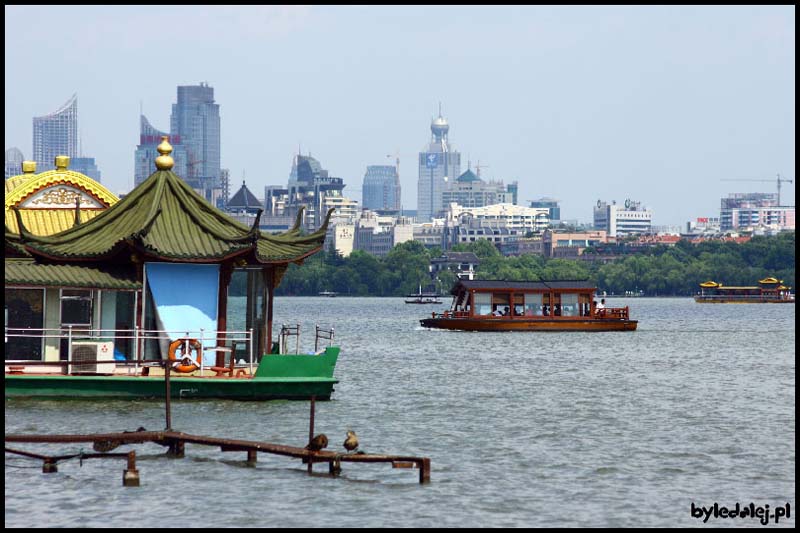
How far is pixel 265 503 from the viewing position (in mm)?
30328

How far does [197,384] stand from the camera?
4228cm

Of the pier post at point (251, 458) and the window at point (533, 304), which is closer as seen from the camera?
the pier post at point (251, 458)

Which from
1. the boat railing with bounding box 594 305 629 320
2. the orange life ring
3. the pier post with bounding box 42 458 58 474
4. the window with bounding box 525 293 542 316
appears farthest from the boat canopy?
the pier post with bounding box 42 458 58 474

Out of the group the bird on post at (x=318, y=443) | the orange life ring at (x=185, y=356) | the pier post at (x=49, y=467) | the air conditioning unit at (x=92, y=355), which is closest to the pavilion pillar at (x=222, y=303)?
the orange life ring at (x=185, y=356)

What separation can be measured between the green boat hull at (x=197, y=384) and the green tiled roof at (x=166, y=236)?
3.25 meters

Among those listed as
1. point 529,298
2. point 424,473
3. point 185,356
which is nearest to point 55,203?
point 185,356

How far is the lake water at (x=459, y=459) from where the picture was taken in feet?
97.5

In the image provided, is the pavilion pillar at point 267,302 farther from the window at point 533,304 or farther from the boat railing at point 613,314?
the boat railing at point 613,314

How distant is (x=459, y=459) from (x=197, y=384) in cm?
849

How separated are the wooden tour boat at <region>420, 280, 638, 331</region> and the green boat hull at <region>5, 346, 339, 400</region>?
65.3 m

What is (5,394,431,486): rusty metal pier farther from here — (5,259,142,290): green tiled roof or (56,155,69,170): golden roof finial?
(56,155,69,170): golden roof finial

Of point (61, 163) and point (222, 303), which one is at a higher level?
point (61, 163)

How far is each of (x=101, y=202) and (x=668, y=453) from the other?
21041 millimetres

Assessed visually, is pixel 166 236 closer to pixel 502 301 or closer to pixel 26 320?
pixel 26 320
